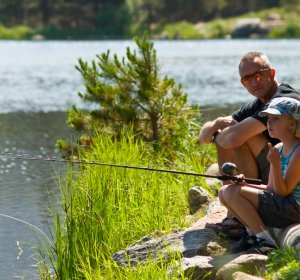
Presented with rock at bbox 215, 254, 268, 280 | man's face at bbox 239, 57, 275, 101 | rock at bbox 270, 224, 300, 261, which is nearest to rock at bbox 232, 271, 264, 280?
rock at bbox 215, 254, 268, 280

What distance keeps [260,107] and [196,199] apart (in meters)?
1.67

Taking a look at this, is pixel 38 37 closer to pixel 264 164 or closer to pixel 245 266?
pixel 264 164

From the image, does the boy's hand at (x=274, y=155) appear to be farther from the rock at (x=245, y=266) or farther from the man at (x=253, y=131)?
the man at (x=253, y=131)

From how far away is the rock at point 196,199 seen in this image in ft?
24.7

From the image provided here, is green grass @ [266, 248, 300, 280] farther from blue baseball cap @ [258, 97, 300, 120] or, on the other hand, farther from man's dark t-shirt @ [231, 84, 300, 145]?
man's dark t-shirt @ [231, 84, 300, 145]

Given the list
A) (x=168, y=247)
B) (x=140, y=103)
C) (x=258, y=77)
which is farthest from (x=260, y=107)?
(x=140, y=103)

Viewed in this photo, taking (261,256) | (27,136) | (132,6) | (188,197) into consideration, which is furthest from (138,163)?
(132,6)

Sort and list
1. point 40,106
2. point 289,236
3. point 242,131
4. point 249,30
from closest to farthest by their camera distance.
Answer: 1. point 289,236
2. point 242,131
3. point 40,106
4. point 249,30

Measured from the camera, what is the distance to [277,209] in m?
5.36

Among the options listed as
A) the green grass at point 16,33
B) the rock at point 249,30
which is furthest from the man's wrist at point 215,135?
the green grass at point 16,33

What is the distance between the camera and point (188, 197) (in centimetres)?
763

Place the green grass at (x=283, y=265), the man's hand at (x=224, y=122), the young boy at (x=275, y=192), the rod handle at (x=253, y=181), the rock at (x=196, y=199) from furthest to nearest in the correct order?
1. the rock at (x=196, y=199)
2. the man's hand at (x=224, y=122)
3. the rod handle at (x=253, y=181)
4. the young boy at (x=275, y=192)
5. the green grass at (x=283, y=265)

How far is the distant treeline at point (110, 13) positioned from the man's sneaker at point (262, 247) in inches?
3117

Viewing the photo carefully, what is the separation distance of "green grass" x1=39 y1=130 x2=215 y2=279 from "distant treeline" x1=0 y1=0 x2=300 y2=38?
76.8 metres
